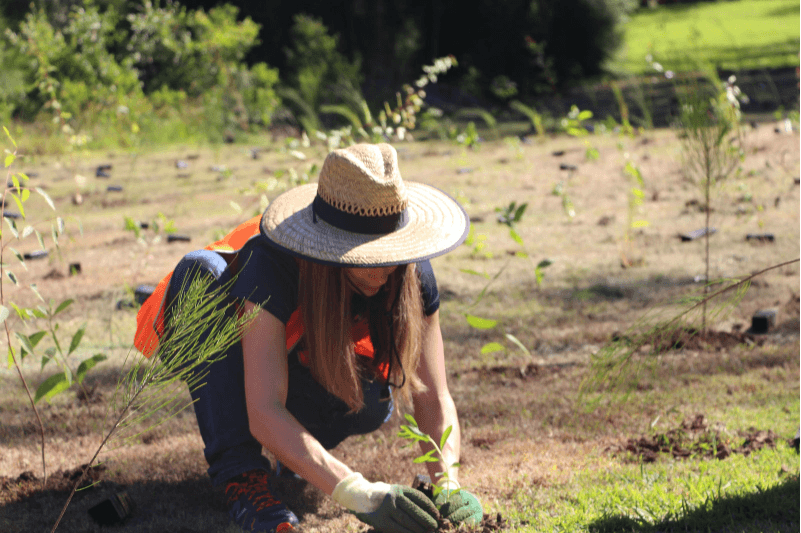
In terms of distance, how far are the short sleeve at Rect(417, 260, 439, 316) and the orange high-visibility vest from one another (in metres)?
0.19

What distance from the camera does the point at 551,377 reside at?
3.37 meters

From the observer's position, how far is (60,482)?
2389 mm

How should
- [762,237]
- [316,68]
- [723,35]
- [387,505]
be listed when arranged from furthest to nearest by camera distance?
1. [723,35]
2. [316,68]
3. [762,237]
4. [387,505]

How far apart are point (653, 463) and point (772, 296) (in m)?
2.25

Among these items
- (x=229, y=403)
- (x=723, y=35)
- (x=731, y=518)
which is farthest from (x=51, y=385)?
(x=723, y=35)

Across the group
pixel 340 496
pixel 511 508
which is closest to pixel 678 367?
pixel 511 508

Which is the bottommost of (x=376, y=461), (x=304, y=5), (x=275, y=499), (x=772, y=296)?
(x=772, y=296)

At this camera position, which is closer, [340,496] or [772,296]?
[340,496]

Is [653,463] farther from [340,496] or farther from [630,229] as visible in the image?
[630,229]

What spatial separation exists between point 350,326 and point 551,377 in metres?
1.55

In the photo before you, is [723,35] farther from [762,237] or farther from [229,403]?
[229,403]

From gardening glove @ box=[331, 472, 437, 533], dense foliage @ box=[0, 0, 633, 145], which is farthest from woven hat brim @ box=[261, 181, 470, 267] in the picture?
dense foliage @ box=[0, 0, 633, 145]

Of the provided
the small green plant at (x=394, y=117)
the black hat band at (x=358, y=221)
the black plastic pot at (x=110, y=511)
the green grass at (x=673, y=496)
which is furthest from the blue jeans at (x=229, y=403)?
the small green plant at (x=394, y=117)

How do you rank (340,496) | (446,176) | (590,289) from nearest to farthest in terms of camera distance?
(340,496) < (590,289) < (446,176)
